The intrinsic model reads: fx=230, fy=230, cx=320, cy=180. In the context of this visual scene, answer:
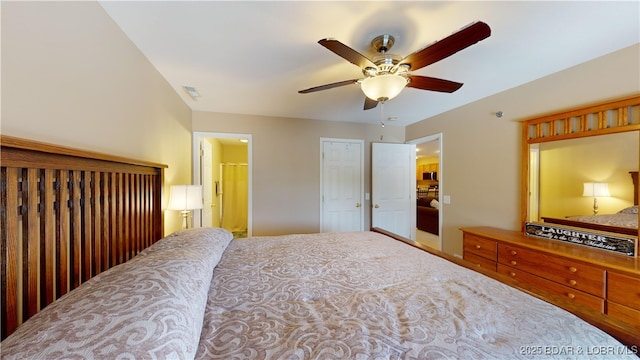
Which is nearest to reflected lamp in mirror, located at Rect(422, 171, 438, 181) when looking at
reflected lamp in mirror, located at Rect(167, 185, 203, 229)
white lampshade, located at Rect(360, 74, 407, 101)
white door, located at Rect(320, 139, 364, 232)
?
white door, located at Rect(320, 139, 364, 232)

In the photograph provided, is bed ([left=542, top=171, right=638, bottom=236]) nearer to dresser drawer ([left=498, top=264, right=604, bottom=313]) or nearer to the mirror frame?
the mirror frame

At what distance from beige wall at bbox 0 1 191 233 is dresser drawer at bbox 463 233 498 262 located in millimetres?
3152

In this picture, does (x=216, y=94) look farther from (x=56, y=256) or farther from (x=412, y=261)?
(x=412, y=261)

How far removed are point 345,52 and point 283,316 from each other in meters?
1.36

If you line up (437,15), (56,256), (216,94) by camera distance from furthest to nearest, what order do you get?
(216,94) → (437,15) → (56,256)

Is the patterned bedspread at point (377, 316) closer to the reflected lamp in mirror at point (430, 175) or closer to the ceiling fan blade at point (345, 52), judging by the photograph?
the ceiling fan blade at point (345, 52)

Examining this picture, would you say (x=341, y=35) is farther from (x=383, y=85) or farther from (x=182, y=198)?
(x=182, y=198)

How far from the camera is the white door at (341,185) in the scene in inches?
146

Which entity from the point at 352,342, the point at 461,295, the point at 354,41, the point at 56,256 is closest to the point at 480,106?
the point at 354,41

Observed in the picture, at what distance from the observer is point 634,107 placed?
1677mm

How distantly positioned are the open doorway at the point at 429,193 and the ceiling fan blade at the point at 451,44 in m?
2.23

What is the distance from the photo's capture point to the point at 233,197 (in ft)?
18.2

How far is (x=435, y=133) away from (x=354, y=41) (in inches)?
93.8

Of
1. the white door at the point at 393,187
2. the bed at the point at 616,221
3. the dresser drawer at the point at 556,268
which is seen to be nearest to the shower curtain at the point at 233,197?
the white door at the point at 393,187
